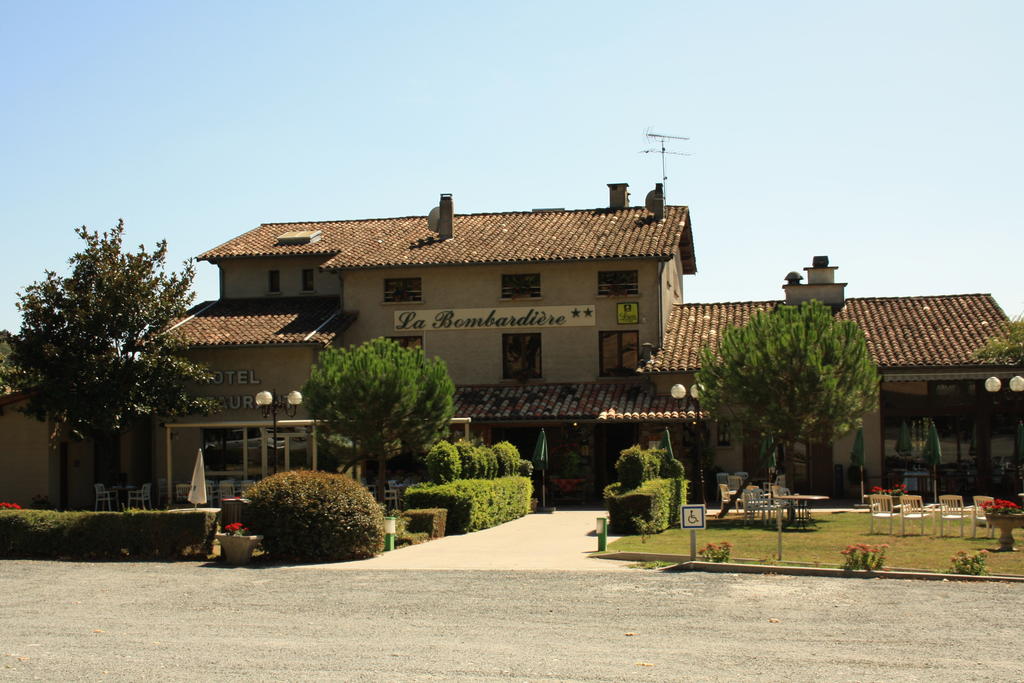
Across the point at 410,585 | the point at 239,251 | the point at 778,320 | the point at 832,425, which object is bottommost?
the point at 410,585

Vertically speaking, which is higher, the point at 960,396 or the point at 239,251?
the point at 239,251

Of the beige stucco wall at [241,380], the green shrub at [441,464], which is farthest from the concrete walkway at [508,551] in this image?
the beige stucco wall at [241,380]

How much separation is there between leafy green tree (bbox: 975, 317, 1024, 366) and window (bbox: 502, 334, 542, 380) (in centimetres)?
1211

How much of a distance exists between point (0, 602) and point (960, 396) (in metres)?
24.3

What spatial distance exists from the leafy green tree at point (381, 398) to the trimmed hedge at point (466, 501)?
2182mm

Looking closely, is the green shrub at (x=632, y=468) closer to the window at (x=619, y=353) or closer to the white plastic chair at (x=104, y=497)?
the window at (x=619, y=353)

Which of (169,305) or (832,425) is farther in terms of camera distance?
(169,305)

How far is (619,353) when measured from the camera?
33.9 metres

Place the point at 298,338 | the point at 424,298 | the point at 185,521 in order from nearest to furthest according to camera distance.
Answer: the point at 185,521, the point at 298,338, the point at 424,298

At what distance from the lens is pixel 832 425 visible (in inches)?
1012

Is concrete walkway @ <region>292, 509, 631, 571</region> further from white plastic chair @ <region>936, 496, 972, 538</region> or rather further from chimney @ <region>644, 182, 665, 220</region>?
chimney @ <region>644, 182, 665, 220</region>

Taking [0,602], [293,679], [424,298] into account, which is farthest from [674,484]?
→ [293,679]

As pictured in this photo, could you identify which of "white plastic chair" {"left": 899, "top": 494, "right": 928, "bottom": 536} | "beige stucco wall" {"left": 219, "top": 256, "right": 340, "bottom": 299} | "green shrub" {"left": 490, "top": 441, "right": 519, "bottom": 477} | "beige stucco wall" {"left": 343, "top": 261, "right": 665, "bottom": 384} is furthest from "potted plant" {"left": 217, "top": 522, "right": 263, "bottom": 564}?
"beige stucco wall" {"left": 219, "top": 256, "right": 340, "bottom": 299}

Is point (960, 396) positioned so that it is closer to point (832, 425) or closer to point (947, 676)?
point (832, 425)
